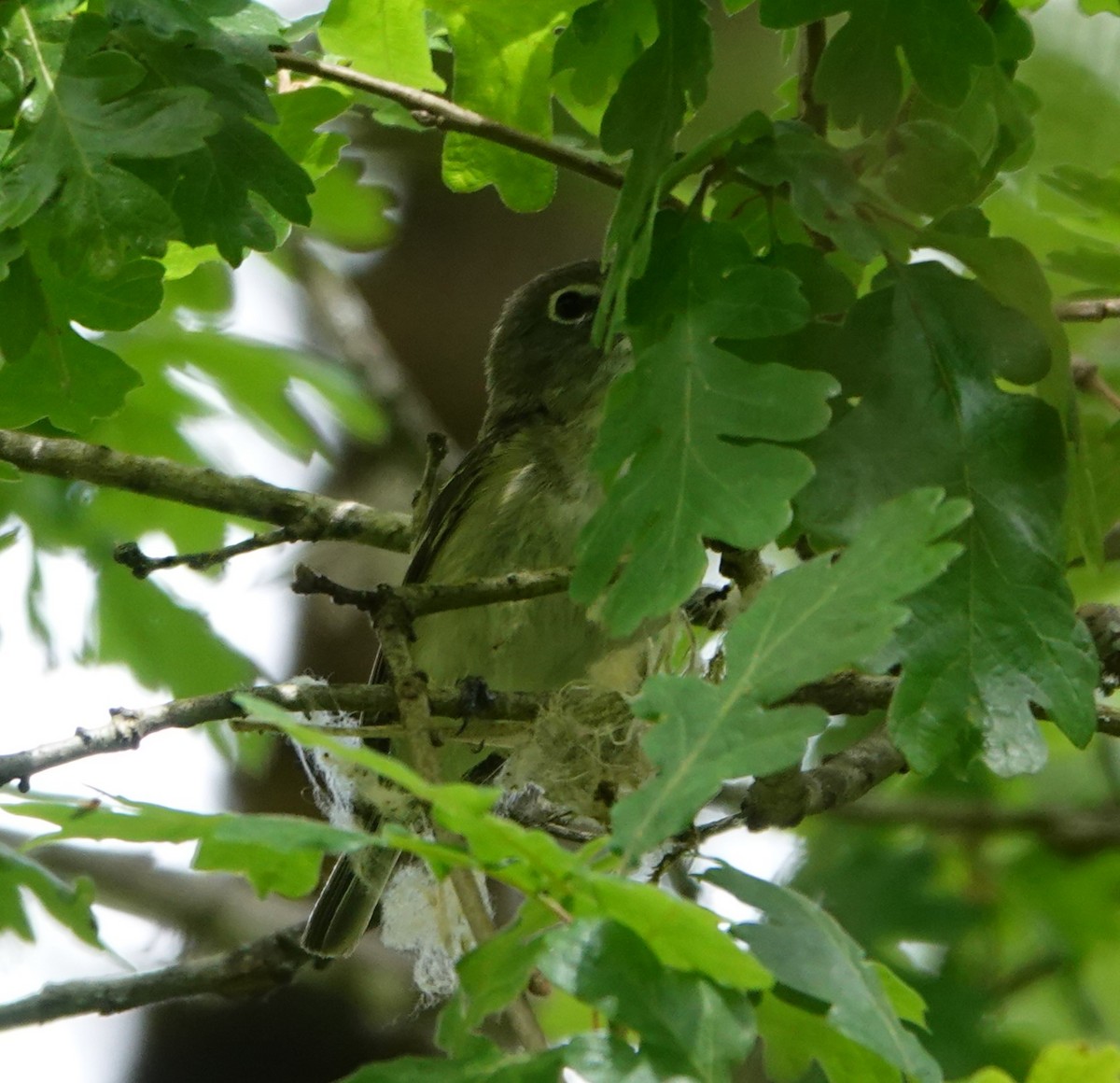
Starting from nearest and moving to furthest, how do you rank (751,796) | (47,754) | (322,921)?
1. (47,754)
2. (751,796)
3. (322,921)

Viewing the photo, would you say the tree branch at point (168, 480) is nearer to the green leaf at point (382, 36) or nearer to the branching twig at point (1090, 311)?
the green leaf at point (382, 36)

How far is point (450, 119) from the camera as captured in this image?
2.43 m

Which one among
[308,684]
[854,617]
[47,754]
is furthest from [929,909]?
[854,617]

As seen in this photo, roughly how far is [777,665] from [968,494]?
59cm

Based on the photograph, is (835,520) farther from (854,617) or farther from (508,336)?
(508,336)

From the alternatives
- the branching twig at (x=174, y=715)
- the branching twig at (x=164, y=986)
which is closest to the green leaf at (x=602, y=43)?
the branching twig at (x=174, y=715)

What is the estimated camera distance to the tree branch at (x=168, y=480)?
114 inches

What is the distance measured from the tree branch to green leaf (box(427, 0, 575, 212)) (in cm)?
77

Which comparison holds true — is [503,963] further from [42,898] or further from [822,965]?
[42,898]

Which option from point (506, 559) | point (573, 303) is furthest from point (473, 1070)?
point (573, 303)

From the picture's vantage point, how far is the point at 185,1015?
5.77 metres

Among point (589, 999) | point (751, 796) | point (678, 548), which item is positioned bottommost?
point (751, 796)

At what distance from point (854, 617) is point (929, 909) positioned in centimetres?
320

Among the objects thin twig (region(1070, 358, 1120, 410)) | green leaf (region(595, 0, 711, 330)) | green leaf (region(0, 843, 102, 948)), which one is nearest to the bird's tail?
green leaf (region(0, 843, 102, 948))
